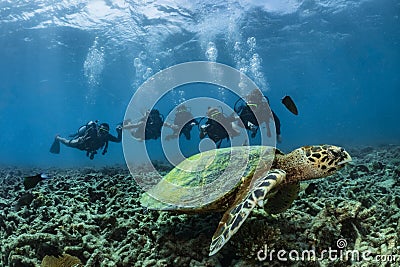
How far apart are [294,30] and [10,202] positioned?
27456 millimetres

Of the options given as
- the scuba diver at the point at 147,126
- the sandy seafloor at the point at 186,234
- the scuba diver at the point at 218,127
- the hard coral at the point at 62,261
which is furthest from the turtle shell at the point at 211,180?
the scuba diver at the point at 147,126

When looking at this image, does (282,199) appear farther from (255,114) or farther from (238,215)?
(255,114)

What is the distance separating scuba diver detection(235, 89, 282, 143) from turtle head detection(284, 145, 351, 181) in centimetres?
368

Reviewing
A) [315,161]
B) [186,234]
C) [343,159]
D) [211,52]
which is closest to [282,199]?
[315,161]

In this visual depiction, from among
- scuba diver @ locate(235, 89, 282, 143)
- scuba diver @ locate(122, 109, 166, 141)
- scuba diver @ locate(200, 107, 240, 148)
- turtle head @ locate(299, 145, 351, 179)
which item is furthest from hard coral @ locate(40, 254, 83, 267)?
scuba diver @ locate(122, 109, 166, 141)

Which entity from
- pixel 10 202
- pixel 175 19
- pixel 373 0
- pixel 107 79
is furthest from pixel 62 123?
pixel 10 202

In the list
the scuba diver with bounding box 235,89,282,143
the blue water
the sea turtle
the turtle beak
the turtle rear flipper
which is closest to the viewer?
the sea turtle

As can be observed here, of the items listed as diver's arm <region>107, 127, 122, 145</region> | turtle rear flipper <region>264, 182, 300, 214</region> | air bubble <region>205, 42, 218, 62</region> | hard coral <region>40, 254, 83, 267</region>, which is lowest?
hard coral <region>40, 254, 83, 267</region>

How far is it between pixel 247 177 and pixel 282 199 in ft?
2.30

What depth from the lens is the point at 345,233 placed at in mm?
3625

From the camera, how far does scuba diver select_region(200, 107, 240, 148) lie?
8200mm

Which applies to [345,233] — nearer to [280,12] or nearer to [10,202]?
[10,202]

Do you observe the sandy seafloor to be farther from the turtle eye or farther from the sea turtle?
the turtle eye

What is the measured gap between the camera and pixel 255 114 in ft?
26.1
